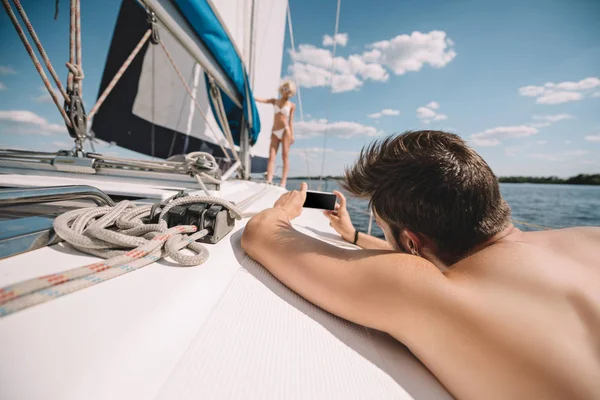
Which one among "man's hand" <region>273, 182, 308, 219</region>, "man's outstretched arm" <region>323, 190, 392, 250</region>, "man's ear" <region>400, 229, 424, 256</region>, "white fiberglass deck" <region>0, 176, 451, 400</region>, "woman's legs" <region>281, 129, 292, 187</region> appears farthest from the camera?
"woman's legs" <region>281, 129, 292, 187</region>

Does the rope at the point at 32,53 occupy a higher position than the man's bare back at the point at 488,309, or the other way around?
the rope at the point at 32,53

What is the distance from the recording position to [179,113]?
140 inches

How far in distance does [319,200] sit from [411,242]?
2.03 ft

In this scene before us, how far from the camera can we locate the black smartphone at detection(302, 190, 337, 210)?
111 cm

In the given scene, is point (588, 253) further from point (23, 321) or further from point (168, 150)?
point (168, 150)

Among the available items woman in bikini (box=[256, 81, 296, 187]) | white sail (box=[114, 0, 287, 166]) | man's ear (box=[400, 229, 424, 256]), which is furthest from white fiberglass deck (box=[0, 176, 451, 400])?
woman in bikini (box=[256, 81, 296, 187])

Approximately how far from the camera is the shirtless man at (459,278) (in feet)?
1.11

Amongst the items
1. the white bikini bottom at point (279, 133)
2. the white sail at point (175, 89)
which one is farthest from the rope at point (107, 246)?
the white bikini bottom at point (279, 133)

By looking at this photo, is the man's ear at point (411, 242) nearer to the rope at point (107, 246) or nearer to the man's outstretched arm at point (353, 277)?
the man's outstretched arm at point (353, 277)

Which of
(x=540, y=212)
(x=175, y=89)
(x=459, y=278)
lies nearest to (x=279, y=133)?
(x=175, y=89)

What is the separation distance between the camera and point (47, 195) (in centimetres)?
47

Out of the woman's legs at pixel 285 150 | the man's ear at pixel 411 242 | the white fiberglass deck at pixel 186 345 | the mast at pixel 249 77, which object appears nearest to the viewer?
the white fiberglass deck at pixel 186 345

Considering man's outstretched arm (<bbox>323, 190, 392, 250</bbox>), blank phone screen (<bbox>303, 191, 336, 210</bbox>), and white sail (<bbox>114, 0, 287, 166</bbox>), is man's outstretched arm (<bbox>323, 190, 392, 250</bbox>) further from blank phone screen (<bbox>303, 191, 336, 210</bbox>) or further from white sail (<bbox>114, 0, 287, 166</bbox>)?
white sail (<bbox>114, 0, 287, 166</bbox>)

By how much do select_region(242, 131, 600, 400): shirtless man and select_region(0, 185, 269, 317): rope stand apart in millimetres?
177
